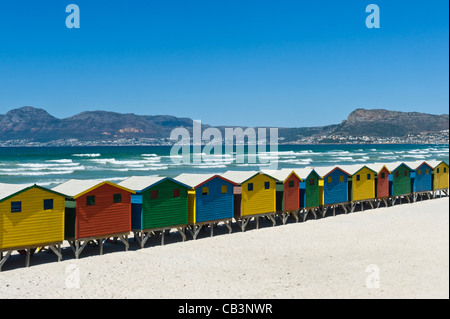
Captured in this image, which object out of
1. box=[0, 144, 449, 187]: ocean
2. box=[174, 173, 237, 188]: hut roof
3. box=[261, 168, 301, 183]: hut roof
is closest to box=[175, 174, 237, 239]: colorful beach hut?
box=[174, 173, 237, 188]: hut roof

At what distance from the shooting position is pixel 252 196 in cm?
2591

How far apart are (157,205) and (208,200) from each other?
303 centimetres

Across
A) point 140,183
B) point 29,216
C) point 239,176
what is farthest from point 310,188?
point 29,216

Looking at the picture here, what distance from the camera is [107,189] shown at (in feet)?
66.2

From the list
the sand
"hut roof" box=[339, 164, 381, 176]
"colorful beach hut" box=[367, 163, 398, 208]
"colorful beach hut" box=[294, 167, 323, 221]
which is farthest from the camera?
"colorful beach hut" box=[367, 163, 398, 208]

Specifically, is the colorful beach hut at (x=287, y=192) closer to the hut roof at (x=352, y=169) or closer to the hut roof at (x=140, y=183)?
the hut roof at (x=352, y=169)

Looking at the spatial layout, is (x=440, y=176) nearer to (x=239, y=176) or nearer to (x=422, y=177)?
(x=422, y=177)

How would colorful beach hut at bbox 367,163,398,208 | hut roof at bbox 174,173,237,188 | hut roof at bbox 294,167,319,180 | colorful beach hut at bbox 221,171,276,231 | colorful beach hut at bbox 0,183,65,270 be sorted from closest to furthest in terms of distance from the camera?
colorful beach hut at bbox 0,183,65,270 → hut roof at bbox 174,173,237,188 → colorful beach hut at bbox 221,171,276,231 → hut roof at bbox 294,167,319,180 → colorful beach hut at bbox 367,163,398,208

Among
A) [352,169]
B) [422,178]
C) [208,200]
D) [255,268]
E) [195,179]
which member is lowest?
[255,268]

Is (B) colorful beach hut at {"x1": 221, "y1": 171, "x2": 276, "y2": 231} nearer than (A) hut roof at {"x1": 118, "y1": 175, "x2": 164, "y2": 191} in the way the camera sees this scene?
No

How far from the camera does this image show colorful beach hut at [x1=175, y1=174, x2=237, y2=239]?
Answer: 914 inches

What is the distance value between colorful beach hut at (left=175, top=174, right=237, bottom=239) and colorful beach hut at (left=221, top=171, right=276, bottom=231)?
665 millimetres

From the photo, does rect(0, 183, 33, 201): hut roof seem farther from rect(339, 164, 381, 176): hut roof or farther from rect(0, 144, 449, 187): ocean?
rect(0, 144, 449, 187): ocean
